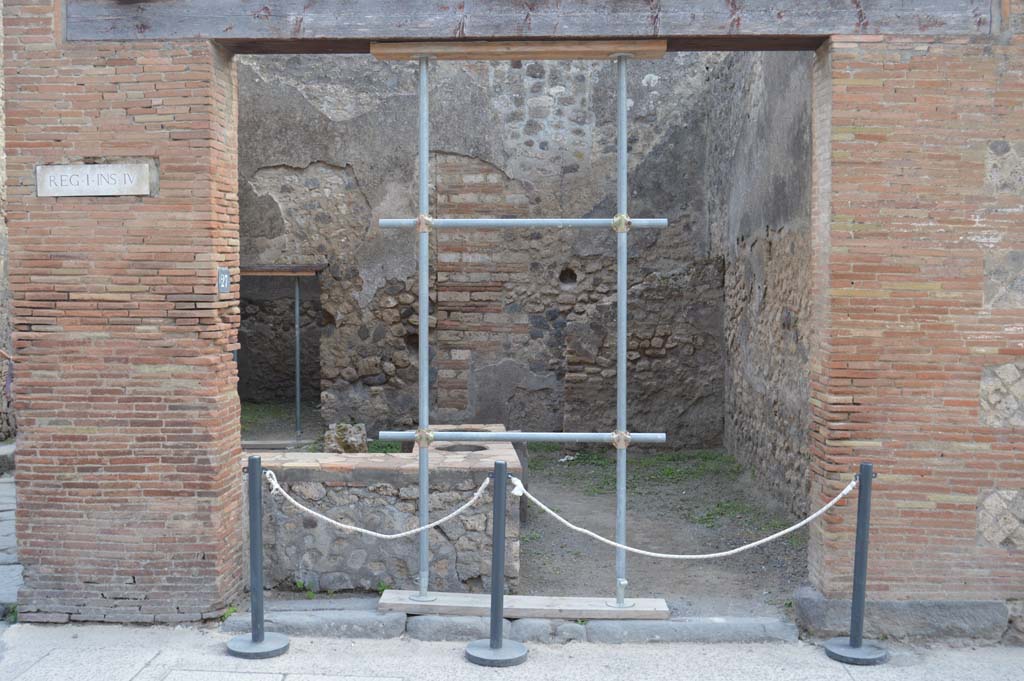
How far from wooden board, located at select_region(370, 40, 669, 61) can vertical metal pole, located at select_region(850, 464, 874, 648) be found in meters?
2.48

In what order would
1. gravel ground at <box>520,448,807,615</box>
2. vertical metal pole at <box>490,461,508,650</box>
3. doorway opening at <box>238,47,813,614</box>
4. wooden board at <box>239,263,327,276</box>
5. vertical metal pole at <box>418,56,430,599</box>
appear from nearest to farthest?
1. vertical metal pole at <box>490,461,508,650</box>
2. vertical metal pole at <box>418,56,430,599</box>
3. gravel ground at <box>520,448,807,615</box>
4. doorway opening at <box>238,47,813,614</box>
5. wooden board at <box>239,263,327,276</box>

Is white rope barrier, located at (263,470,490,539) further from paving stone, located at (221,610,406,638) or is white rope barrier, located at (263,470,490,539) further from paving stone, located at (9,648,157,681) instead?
paving stone, located at (9,648,157,681)

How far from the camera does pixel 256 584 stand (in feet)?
17.0

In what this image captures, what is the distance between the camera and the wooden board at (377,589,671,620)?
5566 mm

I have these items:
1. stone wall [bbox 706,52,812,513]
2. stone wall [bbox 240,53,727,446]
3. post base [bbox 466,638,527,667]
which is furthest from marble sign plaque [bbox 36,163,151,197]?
stone wall [bbox 240,53,727,446]

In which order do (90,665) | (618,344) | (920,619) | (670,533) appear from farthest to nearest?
(670,533)
(618,344)
(920,619)
(90,665)

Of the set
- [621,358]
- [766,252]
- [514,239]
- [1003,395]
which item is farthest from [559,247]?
[1003,395]

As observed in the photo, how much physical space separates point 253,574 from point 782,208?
512 centimetres

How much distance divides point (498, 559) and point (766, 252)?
4.72m

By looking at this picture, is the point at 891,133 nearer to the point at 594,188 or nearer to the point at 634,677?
the point at 634,677

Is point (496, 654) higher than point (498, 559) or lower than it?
lower

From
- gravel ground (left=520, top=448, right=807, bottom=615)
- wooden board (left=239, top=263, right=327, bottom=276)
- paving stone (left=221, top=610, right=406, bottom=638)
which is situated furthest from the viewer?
wooden board (left=239, top=263, right=327, bottom=276)

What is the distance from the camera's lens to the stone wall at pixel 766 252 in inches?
300

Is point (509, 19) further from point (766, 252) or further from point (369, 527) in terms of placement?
point (766, 252)
